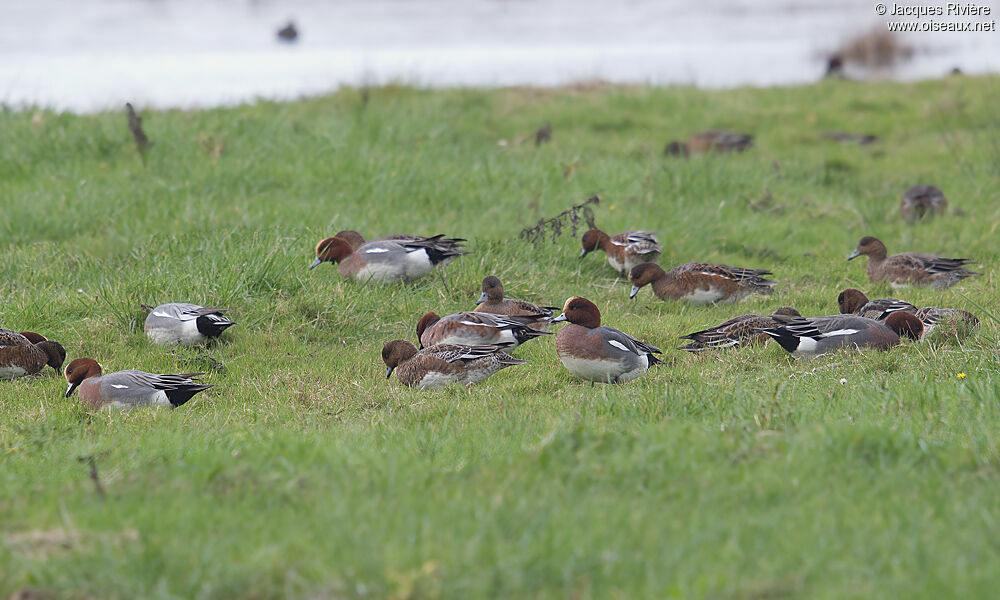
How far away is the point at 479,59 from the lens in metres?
23.3

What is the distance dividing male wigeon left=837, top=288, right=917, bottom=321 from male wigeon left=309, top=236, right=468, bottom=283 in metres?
3.69

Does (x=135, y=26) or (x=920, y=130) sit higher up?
(x=135, y=26)

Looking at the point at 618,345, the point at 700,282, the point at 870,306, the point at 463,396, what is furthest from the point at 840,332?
the point at 463,396

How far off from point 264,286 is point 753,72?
55.2 ft

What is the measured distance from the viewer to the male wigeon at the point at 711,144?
14.3 meters

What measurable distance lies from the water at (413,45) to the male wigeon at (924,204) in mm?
7612

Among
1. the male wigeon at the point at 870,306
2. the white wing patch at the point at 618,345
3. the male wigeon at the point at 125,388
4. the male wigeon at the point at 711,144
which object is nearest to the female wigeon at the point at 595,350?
the white wing patch at the point at 618,345

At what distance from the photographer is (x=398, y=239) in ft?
30.7

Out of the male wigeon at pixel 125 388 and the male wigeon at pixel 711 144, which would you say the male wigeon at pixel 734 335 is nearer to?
the male wigeon at pixel 125 388

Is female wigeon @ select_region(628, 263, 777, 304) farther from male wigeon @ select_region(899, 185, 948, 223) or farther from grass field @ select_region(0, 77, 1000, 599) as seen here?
male wigeon @ select_region(899, 185, 948, 223)

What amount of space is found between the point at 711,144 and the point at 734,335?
298 inches

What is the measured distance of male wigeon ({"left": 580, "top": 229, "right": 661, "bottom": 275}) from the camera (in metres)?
9.91

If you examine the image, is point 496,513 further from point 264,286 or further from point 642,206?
point 642,206

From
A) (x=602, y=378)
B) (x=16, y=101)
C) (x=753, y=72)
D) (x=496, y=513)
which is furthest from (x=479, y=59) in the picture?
(x=496, y=513)
